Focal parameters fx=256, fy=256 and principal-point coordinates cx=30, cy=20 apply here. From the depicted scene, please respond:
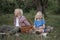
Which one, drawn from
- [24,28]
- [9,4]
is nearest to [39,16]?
[24,28]

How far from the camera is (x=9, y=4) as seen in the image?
27.0 meters

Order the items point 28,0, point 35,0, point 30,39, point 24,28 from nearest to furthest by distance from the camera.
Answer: point 30,39 < point 24,28 < point 35,0 < point 28,0

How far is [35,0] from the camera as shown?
18.7m

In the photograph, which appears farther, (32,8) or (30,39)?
(32,8)

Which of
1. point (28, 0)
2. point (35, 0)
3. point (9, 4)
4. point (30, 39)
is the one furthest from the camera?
point (9, 4)

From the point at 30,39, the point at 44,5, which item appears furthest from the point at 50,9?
the point at 30,39

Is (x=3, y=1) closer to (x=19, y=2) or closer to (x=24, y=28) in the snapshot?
(x=19, y=2)

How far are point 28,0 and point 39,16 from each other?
1715cm

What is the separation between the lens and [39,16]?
7980 mm

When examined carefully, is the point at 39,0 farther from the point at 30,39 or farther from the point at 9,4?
the point at 30,39

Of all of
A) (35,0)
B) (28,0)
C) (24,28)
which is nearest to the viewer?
(24,28)

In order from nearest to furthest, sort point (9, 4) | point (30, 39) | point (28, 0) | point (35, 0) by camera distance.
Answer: point (30, 39) < point (35, 0) < point (28, 0) < point (9, 4)

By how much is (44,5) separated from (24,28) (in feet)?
38.1

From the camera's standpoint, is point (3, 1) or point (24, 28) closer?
point (24, 28)
